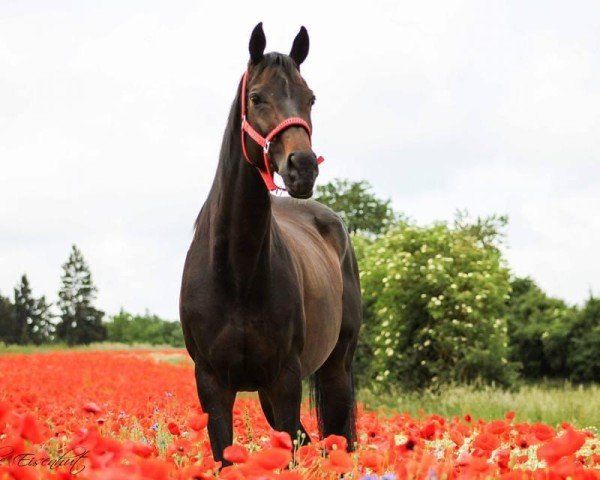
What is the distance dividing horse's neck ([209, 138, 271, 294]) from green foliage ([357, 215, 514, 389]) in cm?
1324

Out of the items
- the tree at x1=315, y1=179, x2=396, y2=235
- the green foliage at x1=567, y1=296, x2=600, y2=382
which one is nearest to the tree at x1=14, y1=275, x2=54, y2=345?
Result: the tree at x1=315, y1=179, x2=396, y2=235

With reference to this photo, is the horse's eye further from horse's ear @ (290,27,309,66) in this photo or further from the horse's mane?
horse's ear @ (290,27,309,66)

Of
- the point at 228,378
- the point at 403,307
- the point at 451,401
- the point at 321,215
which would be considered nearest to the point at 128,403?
the point at 321,215

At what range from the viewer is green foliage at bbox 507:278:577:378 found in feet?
83.9

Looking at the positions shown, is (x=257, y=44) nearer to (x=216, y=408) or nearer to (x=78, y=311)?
(x=216, y=408)

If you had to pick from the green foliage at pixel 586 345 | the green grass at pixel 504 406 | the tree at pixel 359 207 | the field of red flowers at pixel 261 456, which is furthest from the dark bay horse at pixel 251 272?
the tree at pixel 359 207

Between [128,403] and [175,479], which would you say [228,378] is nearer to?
[175,479]

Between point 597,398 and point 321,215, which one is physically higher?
point 321,215

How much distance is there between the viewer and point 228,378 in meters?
4.31

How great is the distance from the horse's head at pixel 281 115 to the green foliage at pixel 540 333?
22.8 meters

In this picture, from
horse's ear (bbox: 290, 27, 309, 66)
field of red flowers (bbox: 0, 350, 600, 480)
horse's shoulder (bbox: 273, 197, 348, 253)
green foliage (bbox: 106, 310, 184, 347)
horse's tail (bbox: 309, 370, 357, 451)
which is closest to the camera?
field of red flowers (bbox: 0, 350, 600, 480)

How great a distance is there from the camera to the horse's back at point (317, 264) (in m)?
5.04

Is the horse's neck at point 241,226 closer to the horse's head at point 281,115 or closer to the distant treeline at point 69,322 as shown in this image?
the horse's head at point 281,115

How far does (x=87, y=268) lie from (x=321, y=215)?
181ft
